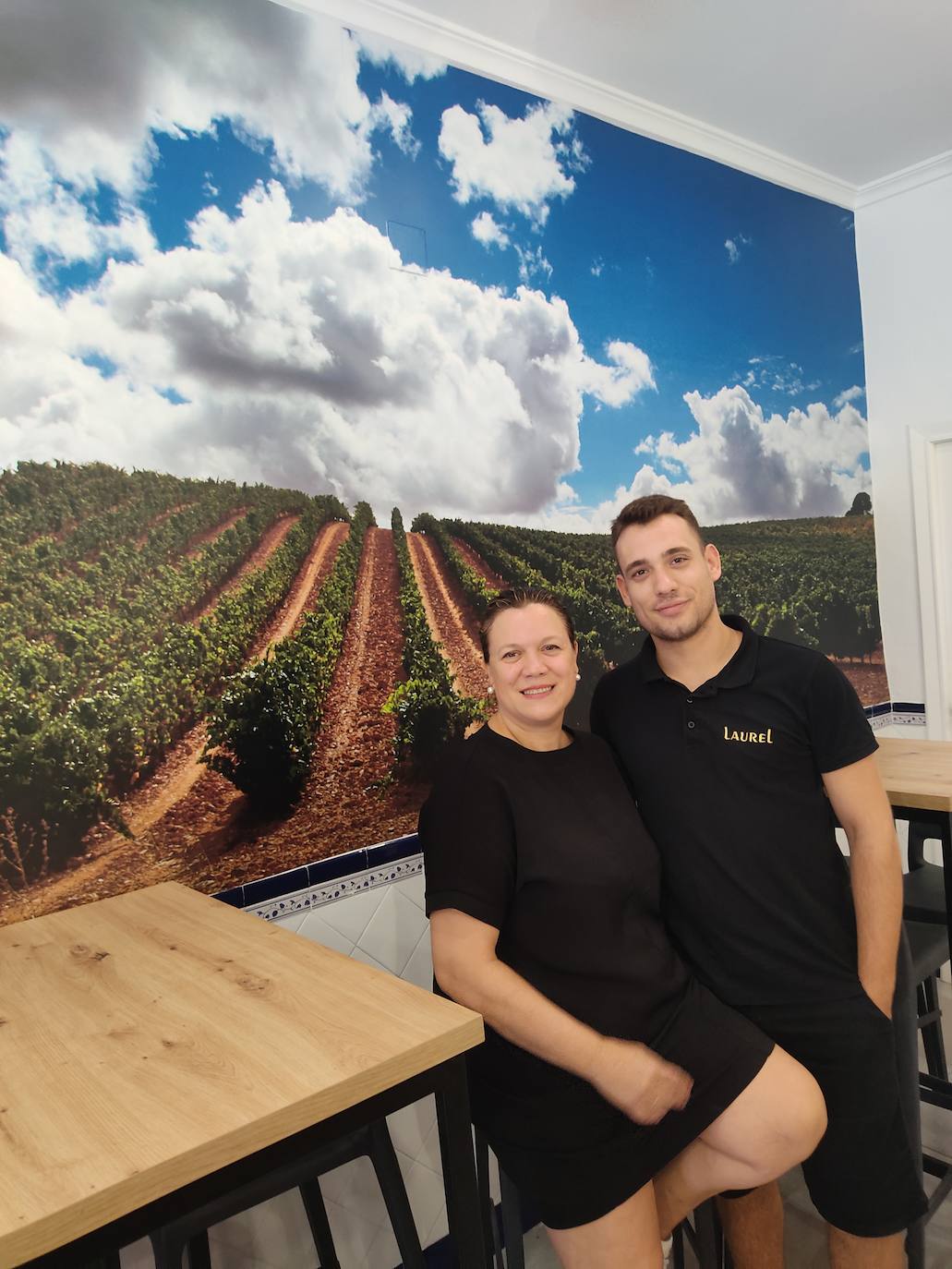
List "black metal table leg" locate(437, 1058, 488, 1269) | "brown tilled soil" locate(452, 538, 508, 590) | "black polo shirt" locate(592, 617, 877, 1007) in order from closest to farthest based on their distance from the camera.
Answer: "black metal table leg" locate(437, 1058, 488, 1269), "black polo shirt" locate(592, 617, 877, 1007), "brown tilled soil" locate(452, 538, 508, 590)

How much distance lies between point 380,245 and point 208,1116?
7.16 ft

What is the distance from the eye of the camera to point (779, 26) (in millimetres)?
2748

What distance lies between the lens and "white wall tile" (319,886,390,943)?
90.0 inches

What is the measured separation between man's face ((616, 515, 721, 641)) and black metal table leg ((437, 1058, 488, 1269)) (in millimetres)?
1011

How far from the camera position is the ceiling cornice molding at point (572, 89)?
247 cm

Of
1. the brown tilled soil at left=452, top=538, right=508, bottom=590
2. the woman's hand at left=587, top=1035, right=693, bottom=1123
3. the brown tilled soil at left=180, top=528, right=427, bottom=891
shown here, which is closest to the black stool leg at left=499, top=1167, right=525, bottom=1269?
the woman's hand at left=587, top=1035, right=693, bottom=1123

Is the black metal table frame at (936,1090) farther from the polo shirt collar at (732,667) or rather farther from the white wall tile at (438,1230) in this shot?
the white wall tile at (438,1230)

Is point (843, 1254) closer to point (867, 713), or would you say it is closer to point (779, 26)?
point (867, 713)

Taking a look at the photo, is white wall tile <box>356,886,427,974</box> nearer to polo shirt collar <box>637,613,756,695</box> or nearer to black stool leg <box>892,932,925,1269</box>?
polo shirt collar <box>637,613,756,695</box>

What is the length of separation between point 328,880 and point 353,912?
0.11 metres

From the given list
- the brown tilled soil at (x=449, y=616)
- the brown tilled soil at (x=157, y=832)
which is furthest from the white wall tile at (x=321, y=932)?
the brown tilled soil at (x=449, y=616)

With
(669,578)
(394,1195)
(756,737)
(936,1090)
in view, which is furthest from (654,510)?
(936,1090)

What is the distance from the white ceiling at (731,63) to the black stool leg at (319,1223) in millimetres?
2800

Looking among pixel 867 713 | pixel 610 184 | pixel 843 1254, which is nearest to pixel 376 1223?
pixel 843 1254
